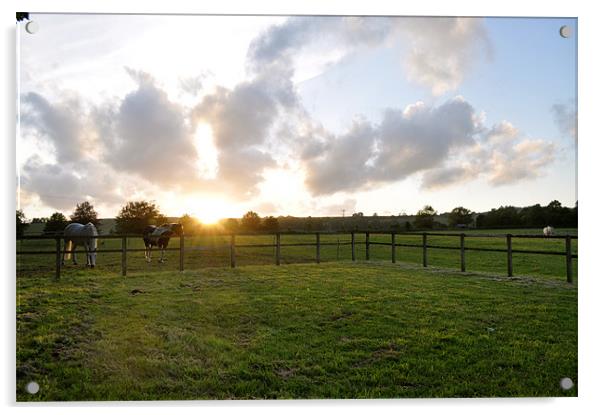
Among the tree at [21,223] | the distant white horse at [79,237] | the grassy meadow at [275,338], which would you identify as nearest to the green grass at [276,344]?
the grassy meadow at [275,338]

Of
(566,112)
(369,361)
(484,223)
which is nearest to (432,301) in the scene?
(484,223)

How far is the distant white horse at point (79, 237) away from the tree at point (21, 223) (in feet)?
1.08

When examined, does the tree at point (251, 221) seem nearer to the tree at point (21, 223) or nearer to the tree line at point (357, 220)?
the tree line at point (357, 220)

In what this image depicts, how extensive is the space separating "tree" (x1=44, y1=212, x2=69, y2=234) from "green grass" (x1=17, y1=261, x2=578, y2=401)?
428 mm

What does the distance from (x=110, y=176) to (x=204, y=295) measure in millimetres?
1396

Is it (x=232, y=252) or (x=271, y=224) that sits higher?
(x=271, y=224)

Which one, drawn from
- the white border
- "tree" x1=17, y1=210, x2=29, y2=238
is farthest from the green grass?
"tree" x1=17, y1=210, x2=29, y2=238

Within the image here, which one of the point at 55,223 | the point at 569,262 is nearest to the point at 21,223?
the point at 55,223

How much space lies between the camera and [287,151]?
3619 millimetres

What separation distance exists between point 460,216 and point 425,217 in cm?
33

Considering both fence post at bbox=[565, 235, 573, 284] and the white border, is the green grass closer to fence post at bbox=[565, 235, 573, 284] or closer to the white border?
the white border

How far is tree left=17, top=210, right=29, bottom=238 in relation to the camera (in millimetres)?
3326
